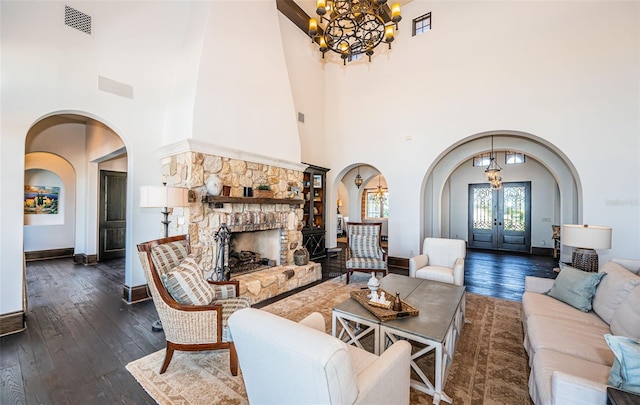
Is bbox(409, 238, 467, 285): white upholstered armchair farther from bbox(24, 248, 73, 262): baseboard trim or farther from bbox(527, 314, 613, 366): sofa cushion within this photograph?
bbox(24, 248, 73, 262): baseboard trim

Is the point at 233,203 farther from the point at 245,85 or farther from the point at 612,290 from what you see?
the point at 612,290

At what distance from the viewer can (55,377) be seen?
221cm

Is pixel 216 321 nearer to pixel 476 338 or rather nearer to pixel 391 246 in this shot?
pixel 476 338

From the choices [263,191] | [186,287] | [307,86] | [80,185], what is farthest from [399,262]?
[80,185]

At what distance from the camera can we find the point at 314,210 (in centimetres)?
691

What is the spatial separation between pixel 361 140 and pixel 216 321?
18.2 feet

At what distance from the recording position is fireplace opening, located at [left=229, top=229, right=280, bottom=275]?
4758 mm

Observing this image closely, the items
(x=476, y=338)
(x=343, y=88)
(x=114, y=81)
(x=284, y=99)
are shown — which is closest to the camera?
(x=476, y=338)

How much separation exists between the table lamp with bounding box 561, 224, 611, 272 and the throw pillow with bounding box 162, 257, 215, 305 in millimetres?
4126

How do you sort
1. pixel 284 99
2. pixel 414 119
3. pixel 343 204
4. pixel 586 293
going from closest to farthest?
pixel 586 293 → pixel 284 99 → pixel 414 119 → pixel 343 204

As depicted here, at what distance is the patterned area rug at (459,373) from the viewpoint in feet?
6.53

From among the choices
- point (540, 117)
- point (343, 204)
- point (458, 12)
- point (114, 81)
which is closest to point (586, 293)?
point (540, 117)

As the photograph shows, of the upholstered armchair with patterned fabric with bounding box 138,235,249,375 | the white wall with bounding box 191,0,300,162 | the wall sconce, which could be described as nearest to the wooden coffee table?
the upholstered armchair with patterned fabric with bounding box 138,235,249,375

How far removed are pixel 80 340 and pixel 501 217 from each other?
10.5m
